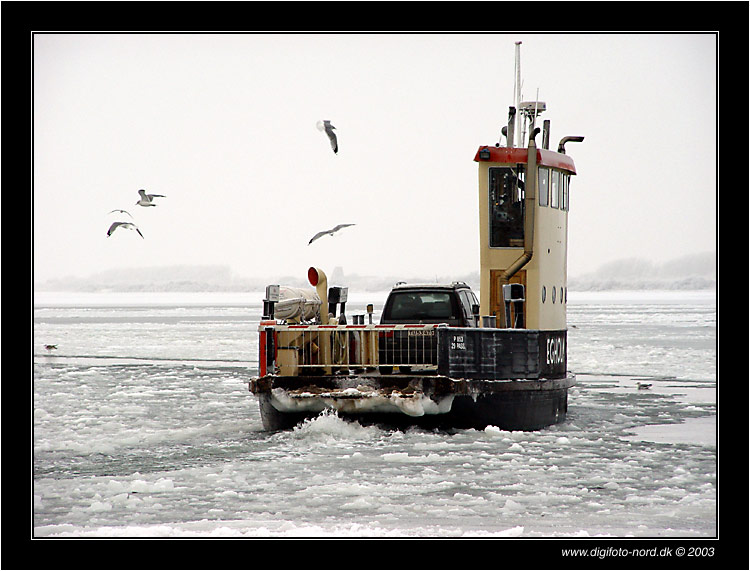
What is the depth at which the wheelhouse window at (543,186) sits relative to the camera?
15.6m

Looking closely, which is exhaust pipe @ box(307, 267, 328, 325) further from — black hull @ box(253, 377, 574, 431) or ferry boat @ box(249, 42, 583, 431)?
black hull @ box(253, 377, 574, 431)

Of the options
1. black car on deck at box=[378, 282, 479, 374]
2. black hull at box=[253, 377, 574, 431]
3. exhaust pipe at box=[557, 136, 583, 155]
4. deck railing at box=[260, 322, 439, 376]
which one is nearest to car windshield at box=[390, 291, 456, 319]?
black car on deck at box=[378, 282, 479, 374]

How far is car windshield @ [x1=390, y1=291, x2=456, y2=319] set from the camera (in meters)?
16.2

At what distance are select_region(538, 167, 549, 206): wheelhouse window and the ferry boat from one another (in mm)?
17

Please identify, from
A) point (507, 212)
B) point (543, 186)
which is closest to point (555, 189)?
point (543, 186)

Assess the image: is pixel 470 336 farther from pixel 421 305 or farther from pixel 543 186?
pixel 543 186

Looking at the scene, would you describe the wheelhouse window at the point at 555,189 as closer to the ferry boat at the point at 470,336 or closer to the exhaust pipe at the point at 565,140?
the ferry boat at the point at 470,336

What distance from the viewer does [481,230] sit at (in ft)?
52.2

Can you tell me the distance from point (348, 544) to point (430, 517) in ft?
8.96

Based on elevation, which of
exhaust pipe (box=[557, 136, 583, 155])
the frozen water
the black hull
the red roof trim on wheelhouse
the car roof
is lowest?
the frozen water

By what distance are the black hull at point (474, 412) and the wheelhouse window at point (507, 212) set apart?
8.36 ft

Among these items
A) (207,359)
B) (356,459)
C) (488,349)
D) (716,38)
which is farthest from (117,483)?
(207,359)
